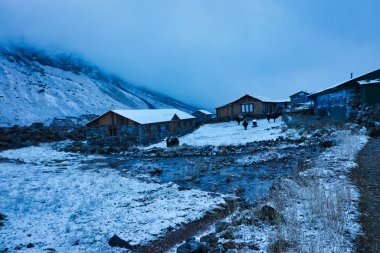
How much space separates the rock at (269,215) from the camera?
670cm

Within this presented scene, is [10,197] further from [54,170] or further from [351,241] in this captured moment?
[351,241]

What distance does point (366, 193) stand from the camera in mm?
8211

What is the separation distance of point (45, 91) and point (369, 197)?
89.2 meters

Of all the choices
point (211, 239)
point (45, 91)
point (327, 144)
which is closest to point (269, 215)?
point (211, 239)

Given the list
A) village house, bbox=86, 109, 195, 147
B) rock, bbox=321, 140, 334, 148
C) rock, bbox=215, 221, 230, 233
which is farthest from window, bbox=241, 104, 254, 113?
rock, bbox=215, 221, 230, 233

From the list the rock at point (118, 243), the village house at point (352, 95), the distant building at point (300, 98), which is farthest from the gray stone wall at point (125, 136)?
the distant building at point (300, 98)

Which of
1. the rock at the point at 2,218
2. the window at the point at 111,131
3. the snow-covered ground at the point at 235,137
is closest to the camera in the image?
the rock at the point at 2,218

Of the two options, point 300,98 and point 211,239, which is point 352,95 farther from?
point 300,98

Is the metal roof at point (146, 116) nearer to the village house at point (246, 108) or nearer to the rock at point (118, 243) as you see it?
the village house at point (246, 108)

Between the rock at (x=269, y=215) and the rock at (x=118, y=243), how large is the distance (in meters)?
3.45

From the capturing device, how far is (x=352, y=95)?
29016 millimetres

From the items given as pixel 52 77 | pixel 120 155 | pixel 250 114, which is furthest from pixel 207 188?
pixel 52 77

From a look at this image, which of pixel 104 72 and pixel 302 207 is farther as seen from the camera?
pixel 104 72

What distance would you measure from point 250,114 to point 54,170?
40611mm
